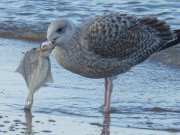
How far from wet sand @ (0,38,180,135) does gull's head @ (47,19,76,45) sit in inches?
33.3

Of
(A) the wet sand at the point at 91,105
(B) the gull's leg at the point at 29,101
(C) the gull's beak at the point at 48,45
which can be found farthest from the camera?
(B) the gull's leg at the point at 29,101

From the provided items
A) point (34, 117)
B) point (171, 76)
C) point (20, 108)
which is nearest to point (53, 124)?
point (34, 117)

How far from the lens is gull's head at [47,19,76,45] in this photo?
5.95 meters

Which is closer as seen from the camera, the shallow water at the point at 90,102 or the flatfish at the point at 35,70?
the shallow water at the point at 90,102

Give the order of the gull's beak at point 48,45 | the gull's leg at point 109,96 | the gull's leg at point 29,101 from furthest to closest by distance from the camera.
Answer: the gull's leg at point 109,96 < the gull's leg at point 29,101 < the gull's beak at point 48,45

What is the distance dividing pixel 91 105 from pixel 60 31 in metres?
1.11

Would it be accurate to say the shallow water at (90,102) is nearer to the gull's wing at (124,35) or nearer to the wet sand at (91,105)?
the wet sand at (91,105)

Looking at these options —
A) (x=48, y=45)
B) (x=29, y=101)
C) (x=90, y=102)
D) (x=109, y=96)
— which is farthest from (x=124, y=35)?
(x=29, y=101)

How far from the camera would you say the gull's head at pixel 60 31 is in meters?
5.95

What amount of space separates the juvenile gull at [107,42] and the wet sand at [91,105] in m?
0.28

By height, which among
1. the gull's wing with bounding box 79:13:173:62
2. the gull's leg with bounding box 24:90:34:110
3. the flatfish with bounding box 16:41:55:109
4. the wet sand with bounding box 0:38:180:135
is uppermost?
the gull's wing with bounding box 79:13:173:62

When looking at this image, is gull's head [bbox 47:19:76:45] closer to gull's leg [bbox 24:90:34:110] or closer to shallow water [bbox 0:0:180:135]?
gull's leg [bbox 24:90:34:110]

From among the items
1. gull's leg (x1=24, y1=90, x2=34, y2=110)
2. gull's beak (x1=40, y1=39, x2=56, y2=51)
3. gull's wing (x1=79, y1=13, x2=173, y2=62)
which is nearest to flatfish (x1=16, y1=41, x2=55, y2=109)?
gull's leg (x1=24, y1=90, x2=34, y2=110)

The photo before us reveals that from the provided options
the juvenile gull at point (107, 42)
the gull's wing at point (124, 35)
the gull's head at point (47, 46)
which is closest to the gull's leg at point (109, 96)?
the juvenile gull at point (107, 42)
